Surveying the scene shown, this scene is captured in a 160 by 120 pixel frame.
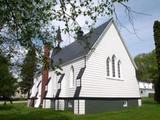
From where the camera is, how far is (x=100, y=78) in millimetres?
32281

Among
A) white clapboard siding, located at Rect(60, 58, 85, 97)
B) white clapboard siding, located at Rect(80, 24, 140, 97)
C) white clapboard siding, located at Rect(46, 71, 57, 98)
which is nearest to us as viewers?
white clapboard siding, located at Rect(80, 24, 140, 97)

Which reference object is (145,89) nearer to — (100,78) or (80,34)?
(100,78)

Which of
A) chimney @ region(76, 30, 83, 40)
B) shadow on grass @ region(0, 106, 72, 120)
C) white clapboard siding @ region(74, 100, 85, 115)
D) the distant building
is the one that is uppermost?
the distant building

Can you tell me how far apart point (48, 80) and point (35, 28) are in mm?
29212

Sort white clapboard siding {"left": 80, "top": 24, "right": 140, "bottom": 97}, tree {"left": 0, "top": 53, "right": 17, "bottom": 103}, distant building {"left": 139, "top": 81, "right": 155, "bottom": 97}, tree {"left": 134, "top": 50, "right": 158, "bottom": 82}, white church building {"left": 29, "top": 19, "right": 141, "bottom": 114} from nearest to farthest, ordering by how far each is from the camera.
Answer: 1. tree {"left": 0, "top": 53, "right": 17, "bottom": 103}
2. white church building {"left": 29, "top": 19, "right": 141, "bottom": 114}
3. white clapboard siding {"left": 80, "top": 24, "right": 140, "bottom": 97}
4. tree {"left": 134, "top": 50, "right": 158, "bottom": 82}
5. distant building {"left": 139, "top": 81, "right": 155, "bottom": 97}

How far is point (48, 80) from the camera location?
42719 millimetres

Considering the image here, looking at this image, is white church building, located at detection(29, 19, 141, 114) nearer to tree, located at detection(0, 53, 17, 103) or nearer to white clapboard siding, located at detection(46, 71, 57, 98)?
white clapboard siding, located at detection(46, 71, 57, 98)

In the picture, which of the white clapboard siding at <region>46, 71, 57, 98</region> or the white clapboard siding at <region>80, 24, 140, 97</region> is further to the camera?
the white clapboard siding at <region>46, 71, 57, 98</region>

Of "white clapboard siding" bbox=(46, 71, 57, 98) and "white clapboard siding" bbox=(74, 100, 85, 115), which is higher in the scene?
"white clapboard siding" bbox=(46, 71, 57, 98)

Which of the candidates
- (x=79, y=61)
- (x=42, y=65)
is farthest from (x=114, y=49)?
(x=42, y=65)

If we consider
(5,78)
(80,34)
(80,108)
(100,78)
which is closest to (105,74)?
(100,78)

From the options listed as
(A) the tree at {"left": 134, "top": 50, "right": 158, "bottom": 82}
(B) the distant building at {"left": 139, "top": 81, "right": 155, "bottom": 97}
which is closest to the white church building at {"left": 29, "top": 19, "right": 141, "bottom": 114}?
(A) the tree at {"left": 134, "top": 50, "right": 158, "bottom": 82}

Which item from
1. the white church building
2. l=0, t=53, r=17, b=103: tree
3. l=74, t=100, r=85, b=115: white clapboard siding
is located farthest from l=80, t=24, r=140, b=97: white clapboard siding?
l=0, t=53, r=17, b=103: tree

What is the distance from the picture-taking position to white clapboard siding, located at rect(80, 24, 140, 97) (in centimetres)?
3135
